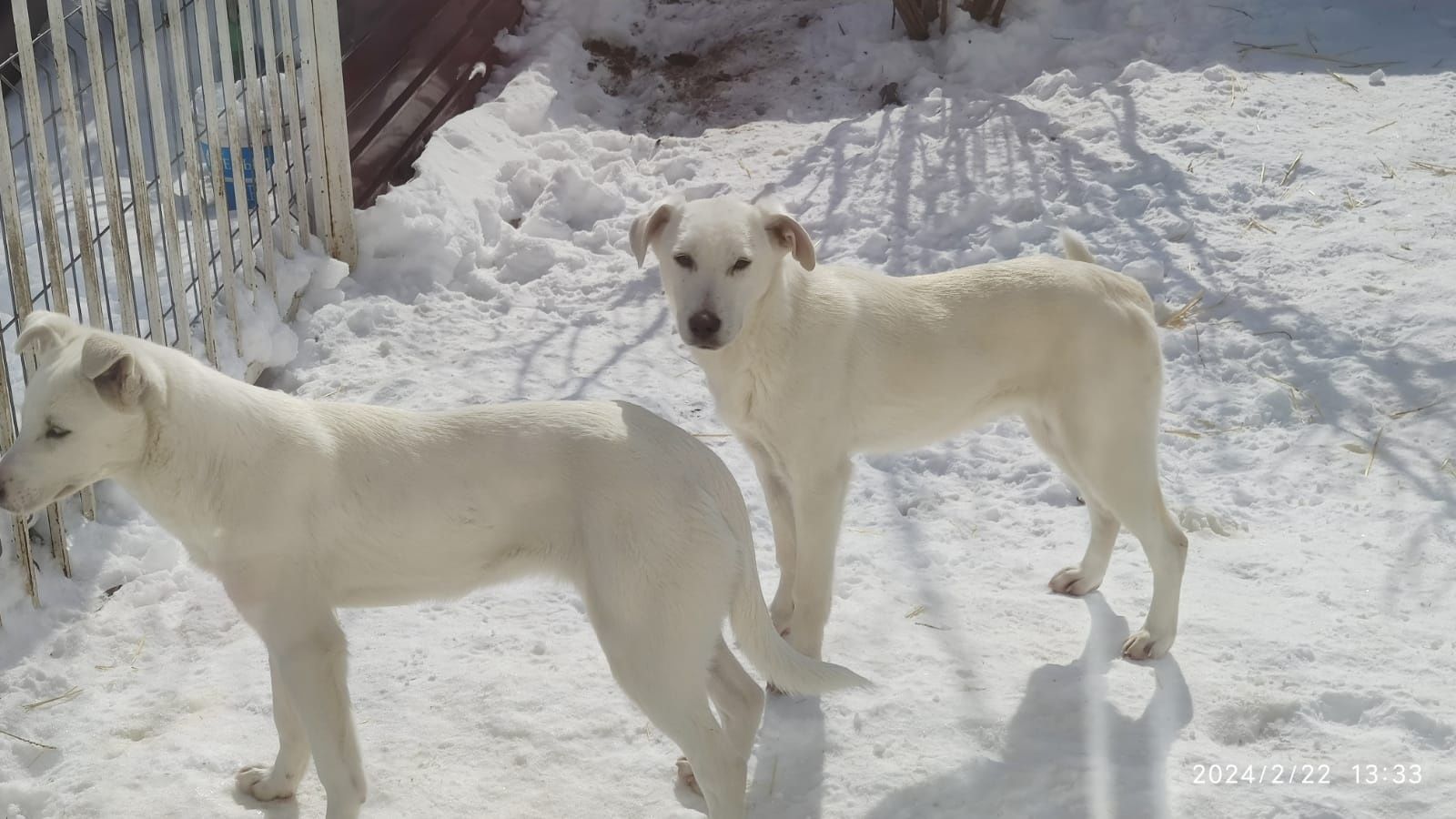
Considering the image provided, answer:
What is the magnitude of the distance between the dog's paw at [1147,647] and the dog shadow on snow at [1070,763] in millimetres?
38

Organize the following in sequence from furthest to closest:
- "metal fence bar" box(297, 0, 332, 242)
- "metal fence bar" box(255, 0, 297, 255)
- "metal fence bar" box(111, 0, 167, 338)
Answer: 1. "metal fence bar" box(297, 0, 332, 242)
2. "metal fence bar" box(255, 0, 297, 255)
3. "metal fence bar" box(111, 0, 167, 338)

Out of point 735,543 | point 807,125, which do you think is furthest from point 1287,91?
point 735,543

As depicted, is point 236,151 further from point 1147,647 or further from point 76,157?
point 1147,647

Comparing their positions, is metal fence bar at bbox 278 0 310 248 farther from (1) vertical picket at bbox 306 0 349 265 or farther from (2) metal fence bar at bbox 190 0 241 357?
(2) metal fence bar at bbox 190 0 241 357

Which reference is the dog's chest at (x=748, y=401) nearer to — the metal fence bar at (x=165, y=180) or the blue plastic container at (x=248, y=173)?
the metal fence bar at (x=165, y=180)

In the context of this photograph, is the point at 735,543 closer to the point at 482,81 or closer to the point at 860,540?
the point at 860,540

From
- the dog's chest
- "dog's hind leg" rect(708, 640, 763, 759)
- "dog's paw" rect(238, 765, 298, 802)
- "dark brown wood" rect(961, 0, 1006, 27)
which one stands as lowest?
"dog's paw" rect(238, 765, 298, 802)

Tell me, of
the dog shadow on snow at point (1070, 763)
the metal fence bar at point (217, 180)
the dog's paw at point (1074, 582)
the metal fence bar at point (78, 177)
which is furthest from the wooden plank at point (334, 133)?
the dog shadow on snow at point (1070, 763)

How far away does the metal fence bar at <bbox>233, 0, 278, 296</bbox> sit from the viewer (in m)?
5.79

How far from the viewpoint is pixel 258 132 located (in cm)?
574

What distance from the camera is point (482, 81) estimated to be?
331 inches

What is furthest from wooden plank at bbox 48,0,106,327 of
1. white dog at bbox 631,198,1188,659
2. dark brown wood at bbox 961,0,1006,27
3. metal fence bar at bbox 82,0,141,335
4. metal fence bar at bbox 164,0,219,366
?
dark brown wood at bbox 961,0,1006,27

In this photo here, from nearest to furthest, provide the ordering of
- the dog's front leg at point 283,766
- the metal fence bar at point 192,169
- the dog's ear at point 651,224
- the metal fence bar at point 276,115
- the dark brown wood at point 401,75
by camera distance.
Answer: the dog's front leg at point 283,766 → the dog's ear at point 651,224 → the metal fence bar at point 192,169 → the metal fence bar at point 276,115 → the dark brown wood at point 401,75

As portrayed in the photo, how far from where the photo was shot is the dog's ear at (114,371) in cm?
289
